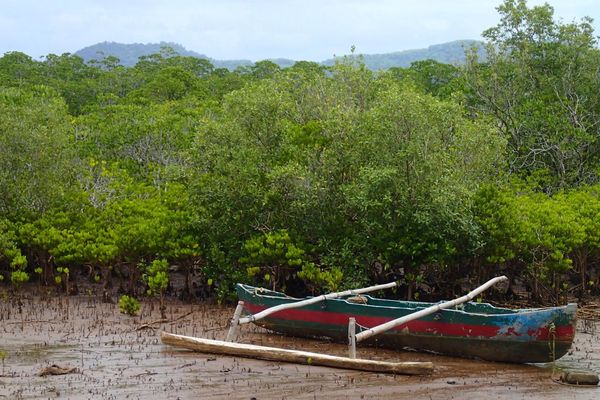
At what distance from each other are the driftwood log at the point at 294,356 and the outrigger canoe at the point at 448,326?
50.1 inches

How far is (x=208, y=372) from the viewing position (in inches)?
443

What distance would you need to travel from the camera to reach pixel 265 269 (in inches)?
643

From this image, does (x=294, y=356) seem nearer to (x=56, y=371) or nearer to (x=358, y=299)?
(x=358, y=299)

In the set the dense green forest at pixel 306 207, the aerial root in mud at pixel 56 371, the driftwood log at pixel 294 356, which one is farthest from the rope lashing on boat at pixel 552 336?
the aerial root in mud at pixel 56 371

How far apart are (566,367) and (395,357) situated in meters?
2.51

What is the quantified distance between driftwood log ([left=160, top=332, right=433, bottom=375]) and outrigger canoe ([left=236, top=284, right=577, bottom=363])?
1.27 m

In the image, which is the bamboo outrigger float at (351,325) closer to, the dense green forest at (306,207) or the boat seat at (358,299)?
the boat seat at (358,299)

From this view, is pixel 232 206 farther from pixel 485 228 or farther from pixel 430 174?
pixel 485 228

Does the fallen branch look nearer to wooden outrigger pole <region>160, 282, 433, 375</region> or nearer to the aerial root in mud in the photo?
wooden outrigger pole <region>160, 282, 433, 375</region>

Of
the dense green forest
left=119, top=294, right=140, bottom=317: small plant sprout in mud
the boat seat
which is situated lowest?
left=119, top=294, right=140, bottom=317: small plant sprout in mud

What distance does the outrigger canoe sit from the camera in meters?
11.4

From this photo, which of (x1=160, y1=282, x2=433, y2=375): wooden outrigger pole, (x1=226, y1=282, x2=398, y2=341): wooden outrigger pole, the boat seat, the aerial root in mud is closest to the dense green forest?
the boat seat

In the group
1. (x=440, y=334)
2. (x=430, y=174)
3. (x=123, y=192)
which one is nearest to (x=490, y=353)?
(x=440, y=334)

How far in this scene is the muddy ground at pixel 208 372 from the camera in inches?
402
